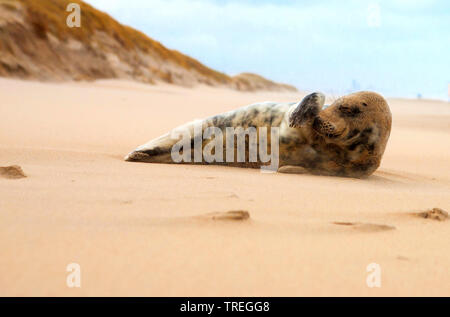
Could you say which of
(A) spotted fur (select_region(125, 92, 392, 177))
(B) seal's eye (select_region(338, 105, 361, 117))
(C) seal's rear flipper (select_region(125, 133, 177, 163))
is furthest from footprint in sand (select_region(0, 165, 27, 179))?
(B) seal's eye (select_region(338, 105, 361, 117))

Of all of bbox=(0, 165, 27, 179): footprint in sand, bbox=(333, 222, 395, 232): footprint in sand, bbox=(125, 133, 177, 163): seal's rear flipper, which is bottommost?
bbox=(333, 222, 395, 232): footprint in sand

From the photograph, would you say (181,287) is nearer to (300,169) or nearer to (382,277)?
(382,277)

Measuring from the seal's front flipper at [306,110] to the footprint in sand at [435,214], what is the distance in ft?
4.24

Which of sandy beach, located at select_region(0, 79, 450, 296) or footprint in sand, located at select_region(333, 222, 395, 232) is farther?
footprint in sand, located at select_region(333, 222, 395, 232)

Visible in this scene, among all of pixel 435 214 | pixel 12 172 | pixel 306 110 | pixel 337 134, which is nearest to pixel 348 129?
pixel 337 134

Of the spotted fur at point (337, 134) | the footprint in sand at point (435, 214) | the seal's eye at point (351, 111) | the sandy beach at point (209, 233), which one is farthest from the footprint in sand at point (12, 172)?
the seal's eye at point (351, 111)

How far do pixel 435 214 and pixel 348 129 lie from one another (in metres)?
1.29

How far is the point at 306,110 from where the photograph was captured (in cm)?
346

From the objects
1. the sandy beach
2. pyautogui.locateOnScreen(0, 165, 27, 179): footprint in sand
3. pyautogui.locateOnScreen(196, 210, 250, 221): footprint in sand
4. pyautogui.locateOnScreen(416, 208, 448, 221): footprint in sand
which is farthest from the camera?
pyautogui.locateOnScreen(0, 165, 27, 179): footprint in sand

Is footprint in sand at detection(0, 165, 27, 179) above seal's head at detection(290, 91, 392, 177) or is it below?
below

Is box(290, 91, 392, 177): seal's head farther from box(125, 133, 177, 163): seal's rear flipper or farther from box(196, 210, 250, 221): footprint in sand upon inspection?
box(196, 210, 250, 221): footprint in sand

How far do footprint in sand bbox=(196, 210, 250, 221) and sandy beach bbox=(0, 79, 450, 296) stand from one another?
0.03 metres

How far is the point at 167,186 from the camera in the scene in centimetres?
259

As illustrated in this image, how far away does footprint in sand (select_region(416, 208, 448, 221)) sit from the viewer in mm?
2268
